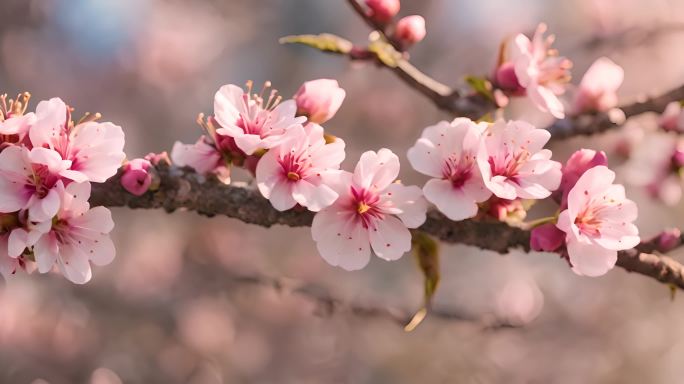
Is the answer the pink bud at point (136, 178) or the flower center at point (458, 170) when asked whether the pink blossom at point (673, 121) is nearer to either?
the flower center at point (458, 170)

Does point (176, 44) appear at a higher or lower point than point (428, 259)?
lower

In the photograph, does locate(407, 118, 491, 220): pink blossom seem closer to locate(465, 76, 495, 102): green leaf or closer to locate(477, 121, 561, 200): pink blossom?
locate(477, 121, 561, 200): pink blossom

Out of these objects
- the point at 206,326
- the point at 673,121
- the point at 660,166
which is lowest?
the point at 206,326

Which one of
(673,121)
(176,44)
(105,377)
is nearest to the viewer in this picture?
(673,121)

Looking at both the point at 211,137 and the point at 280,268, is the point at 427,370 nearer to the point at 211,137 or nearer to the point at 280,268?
the point at 280,268

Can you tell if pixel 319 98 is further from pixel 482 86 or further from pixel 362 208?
pixel 482 86

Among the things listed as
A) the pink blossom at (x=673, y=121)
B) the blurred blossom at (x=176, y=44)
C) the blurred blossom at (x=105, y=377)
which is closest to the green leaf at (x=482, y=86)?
the pink blossom at (x=673, y=121)

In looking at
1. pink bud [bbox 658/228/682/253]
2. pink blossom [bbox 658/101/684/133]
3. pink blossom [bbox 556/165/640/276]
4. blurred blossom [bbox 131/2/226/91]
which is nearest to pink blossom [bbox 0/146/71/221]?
pink blossom [bbox 556/165/640/276]

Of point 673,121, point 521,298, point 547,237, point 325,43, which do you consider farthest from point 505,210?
point 521,298

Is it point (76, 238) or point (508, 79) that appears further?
point (508, 79)
